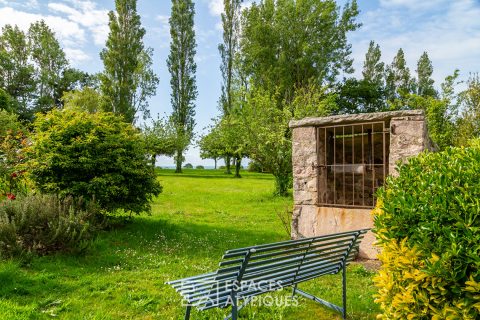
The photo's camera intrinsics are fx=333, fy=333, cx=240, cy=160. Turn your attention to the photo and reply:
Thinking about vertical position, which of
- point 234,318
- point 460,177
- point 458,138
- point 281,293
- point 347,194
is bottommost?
point 281,293

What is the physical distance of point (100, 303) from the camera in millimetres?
3732

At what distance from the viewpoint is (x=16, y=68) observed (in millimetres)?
35094

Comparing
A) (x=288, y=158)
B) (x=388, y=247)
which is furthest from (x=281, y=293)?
(x=288, y=158)

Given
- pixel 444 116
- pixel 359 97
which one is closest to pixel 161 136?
pixel 359 97

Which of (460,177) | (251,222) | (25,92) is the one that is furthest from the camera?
(25,92)

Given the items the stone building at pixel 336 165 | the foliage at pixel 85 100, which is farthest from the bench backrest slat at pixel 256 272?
the foliage at pixel 85 100

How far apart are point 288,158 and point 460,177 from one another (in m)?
10.4

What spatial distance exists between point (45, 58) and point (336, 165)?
4044 cm

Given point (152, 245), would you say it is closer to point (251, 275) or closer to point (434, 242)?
point (251, 275)

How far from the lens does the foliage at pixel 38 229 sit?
15.8 ft

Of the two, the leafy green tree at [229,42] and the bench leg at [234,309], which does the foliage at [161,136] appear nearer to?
the leafy green tree at [229,42]

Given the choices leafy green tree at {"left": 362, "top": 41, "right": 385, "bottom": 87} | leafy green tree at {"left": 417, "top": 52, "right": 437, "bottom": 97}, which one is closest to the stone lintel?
leafy green tree at {"left": 362, "top": 41, "right": 385, "bottom": 87}

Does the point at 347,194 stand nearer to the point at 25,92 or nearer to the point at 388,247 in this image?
the point at 388,247

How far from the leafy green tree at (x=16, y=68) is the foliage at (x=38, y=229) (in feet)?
112
